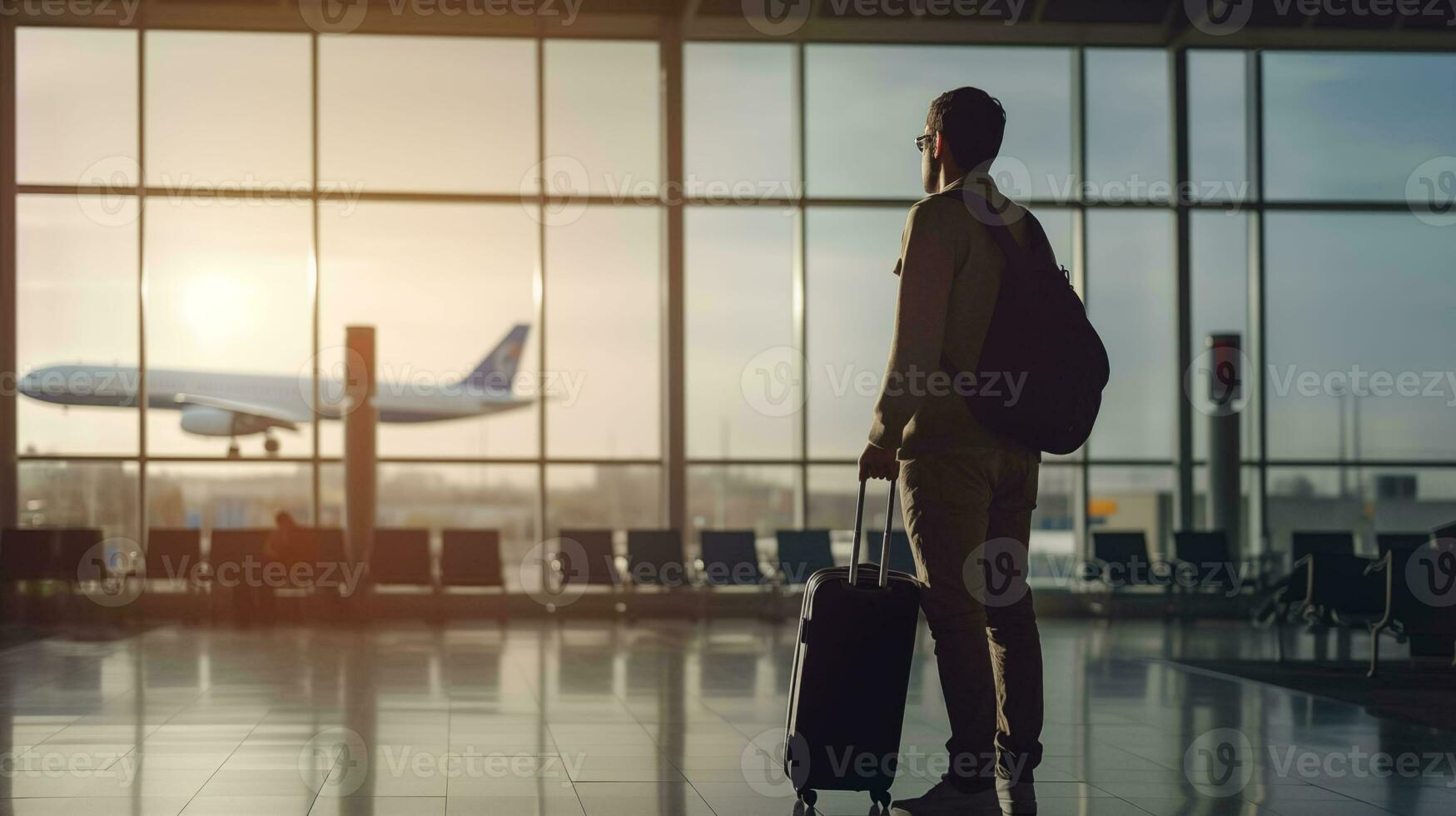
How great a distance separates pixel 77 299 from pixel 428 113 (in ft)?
11.6

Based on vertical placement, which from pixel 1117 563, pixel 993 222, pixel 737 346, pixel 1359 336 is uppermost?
pixel 1359 336

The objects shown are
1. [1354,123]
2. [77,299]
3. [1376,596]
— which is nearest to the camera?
[1376,596]

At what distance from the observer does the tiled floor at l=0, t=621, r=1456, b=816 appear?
3.49 metres

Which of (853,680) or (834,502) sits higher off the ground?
(853,680)

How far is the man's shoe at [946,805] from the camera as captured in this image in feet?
9.74

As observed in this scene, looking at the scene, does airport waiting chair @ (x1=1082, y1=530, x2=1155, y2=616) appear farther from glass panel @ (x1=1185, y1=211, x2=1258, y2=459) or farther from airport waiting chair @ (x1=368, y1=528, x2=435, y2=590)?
airport waiting chair @ (x1=368, y1=528, x2=435, y2=590)

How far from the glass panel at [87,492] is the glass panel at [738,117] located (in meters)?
5.74

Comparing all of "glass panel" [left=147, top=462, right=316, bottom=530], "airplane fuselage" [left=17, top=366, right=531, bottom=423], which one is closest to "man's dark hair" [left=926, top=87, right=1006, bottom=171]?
"airplane fuselage" [left=17, top=366, right=531, bottom=423]

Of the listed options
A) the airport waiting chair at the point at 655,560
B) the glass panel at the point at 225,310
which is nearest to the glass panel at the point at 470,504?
the glass panel at the point at 225,310

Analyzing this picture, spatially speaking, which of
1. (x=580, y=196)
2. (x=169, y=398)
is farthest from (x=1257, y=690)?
(x=169, y=398)

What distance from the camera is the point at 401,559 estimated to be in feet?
36.9

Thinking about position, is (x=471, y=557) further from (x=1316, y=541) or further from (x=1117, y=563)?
(x=1316, y=541)

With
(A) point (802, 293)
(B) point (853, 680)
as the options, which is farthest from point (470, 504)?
(B) point (853, 680)

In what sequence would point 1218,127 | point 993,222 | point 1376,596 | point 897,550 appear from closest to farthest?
point 993,222 → point 1376,596 → point 897,550 → point 1218,127
